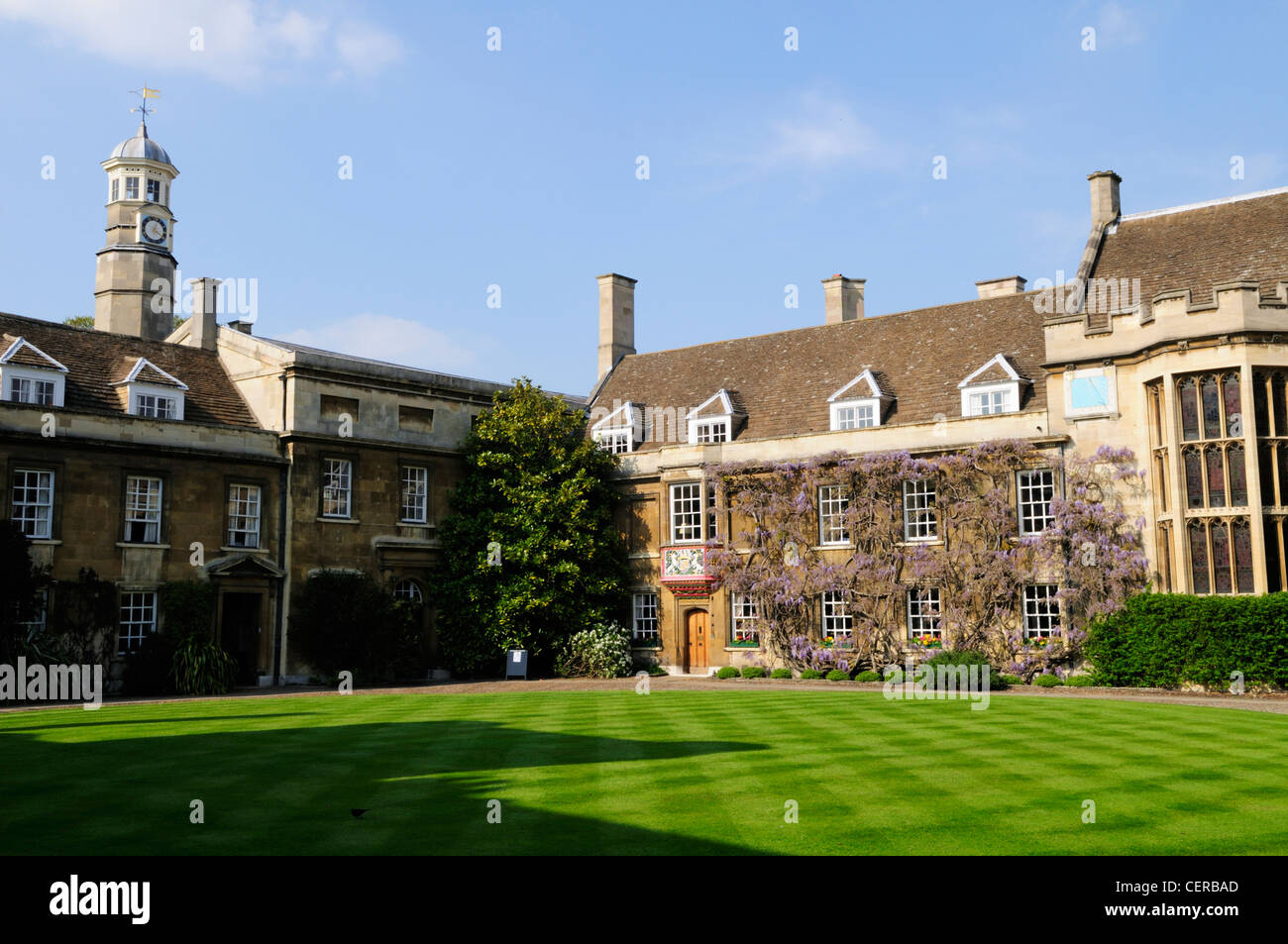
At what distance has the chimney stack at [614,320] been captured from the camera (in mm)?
42938

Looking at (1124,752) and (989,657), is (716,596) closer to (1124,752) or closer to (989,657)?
(989,657)

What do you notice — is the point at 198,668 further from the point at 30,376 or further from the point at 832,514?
the point at 832,514

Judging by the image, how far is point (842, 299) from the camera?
1553 inches

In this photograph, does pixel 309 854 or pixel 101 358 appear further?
pixel 101 358

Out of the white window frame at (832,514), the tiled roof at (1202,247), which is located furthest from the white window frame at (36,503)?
the tiled roof at (1202,247)

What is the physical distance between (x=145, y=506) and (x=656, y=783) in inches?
879

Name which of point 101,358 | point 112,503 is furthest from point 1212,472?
point 101,358

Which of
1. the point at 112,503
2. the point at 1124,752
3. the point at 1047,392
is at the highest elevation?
the point at 1047,392

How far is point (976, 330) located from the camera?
33.8 meters

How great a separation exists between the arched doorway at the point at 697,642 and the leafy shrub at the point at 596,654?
1.99 m

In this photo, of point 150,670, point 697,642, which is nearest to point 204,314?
point 150,670

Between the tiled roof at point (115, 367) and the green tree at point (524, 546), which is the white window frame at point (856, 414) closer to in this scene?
the green tree at point (524, 546)

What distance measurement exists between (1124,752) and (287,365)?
25.1 m

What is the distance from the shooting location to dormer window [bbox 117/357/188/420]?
98.5ft
